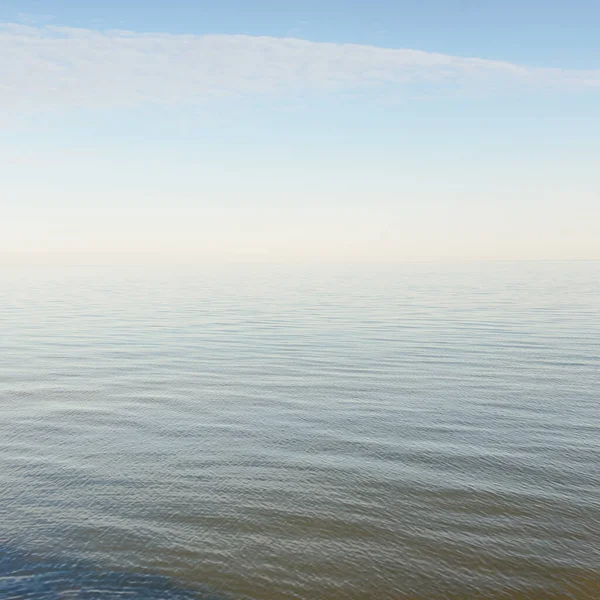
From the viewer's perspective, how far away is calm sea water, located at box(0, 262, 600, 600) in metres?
14.1

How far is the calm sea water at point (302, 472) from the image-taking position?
14.1 metres

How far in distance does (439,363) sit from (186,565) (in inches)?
1045

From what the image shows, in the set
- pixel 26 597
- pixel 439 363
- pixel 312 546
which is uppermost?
pixel 439 363

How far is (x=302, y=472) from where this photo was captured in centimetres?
1995

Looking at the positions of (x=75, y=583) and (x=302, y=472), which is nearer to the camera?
(x=75, y=583)

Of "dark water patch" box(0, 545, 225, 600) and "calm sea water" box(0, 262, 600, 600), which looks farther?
"calm sea water" box(0, 262, 600, 600)

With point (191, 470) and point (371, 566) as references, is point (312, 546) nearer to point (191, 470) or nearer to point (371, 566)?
point (371, 566)

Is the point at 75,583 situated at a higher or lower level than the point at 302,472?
lower

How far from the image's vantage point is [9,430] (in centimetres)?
2450

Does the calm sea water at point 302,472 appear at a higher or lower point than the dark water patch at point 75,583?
higher

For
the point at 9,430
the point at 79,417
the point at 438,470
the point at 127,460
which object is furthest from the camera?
the point at 79,417

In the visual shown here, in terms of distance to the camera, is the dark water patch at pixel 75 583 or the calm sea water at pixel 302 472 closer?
the dark water patch at pixel 75 583

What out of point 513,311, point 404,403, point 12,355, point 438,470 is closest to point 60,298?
point 12,355

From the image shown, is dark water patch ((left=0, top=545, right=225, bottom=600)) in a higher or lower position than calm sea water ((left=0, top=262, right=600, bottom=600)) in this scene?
lower
